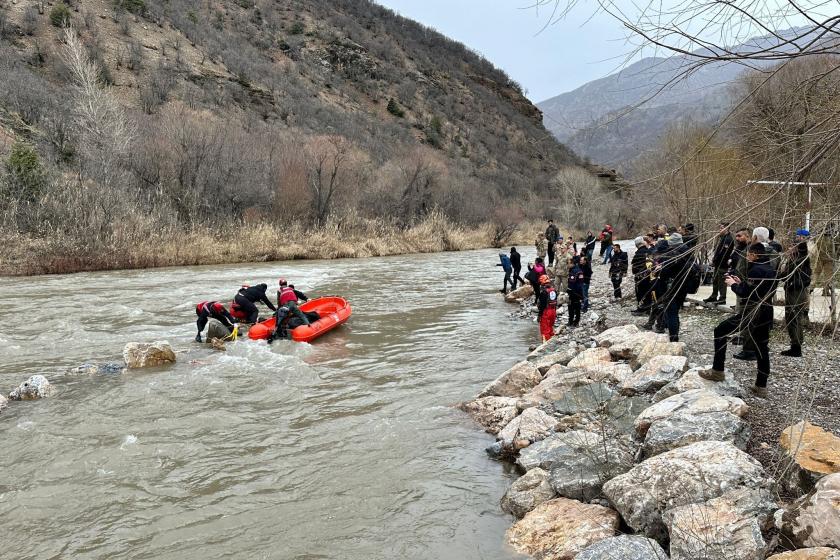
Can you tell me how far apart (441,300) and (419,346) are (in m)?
5.48

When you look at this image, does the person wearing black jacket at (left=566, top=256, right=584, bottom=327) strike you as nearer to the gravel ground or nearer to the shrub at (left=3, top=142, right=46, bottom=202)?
the gravel ground

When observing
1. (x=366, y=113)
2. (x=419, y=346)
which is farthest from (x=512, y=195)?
(x=419, y=346)

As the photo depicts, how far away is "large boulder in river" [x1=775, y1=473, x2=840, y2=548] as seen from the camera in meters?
2.84

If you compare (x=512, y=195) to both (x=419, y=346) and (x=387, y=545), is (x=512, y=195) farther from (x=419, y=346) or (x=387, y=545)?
(x=387, y=545)

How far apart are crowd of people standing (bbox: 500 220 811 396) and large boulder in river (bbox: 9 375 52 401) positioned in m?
7.76

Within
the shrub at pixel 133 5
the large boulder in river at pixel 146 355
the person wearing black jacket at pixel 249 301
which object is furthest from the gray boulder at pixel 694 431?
the shrub at pixel 133 5

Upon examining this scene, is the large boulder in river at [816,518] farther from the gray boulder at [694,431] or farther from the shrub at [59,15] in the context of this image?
the shrub at [59,15]

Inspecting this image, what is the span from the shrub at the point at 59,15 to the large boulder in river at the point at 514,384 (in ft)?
156

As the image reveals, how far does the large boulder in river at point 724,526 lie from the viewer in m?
3.05

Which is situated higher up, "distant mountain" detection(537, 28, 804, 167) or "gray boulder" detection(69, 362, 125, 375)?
"distant mountain" detection(537, 28, 804, 167)

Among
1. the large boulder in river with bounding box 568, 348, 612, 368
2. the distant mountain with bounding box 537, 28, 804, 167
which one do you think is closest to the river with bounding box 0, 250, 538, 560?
the large boulder in river with bounding box 568, 348, 612, 368

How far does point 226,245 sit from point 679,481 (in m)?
22.8

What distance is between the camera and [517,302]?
601 inches

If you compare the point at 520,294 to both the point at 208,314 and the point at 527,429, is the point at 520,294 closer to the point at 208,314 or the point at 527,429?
the point at 208,314
